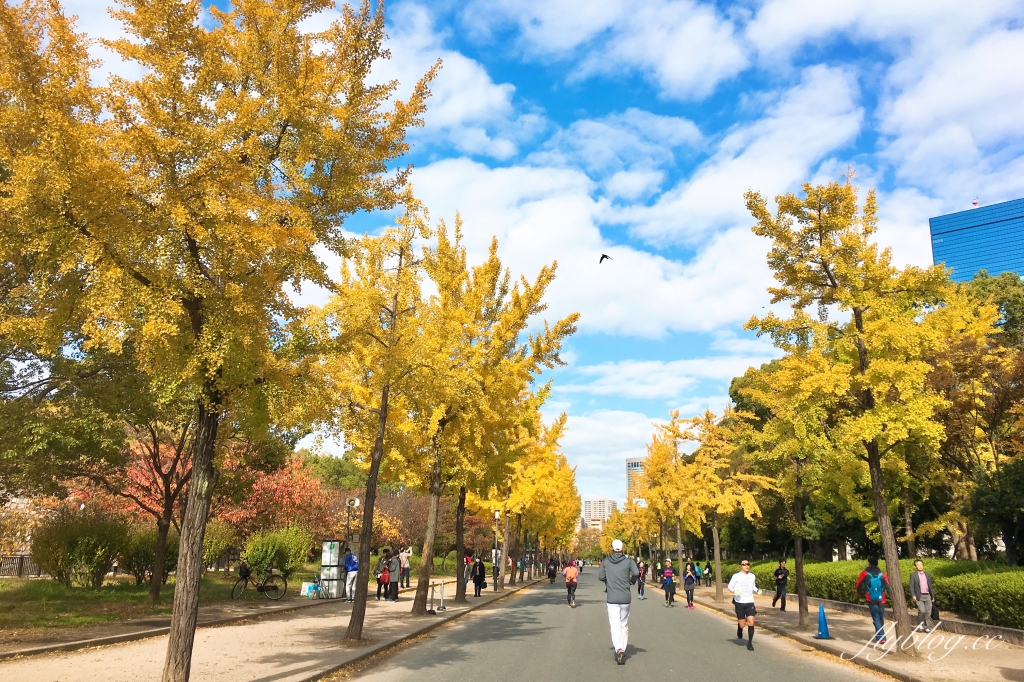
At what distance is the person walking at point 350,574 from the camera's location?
23578 mm

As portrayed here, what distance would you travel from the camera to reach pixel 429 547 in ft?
57.6

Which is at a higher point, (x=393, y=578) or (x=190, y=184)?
(x=190, y=184)

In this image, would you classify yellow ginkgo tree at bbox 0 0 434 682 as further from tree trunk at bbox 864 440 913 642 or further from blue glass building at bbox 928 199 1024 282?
blue glass building at bbox 928 199 1024 282

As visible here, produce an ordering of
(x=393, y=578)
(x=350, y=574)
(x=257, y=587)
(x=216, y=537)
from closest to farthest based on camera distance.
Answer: (x=257, y=587) < (x=393, y=578) < (x=350, y=574) < (x=216, y=537)

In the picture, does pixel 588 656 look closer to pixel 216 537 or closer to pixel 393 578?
pixel 393 578

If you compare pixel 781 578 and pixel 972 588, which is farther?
pixel 781 578

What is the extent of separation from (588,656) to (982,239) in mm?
177635

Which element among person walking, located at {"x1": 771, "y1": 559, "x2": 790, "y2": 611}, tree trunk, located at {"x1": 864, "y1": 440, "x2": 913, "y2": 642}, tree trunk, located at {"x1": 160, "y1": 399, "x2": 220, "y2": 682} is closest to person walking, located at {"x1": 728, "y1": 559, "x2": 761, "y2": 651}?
tree trunk, located at {"x1": 864, "y1": 440, "x2": 913, "y2": 642}

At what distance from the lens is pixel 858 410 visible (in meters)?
14.4

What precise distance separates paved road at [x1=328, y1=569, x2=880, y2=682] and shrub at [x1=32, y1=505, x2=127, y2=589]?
42.1ft

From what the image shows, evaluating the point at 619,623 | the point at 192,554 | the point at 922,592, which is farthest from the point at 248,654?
the point at 922,592

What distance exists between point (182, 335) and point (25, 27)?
5108 mm

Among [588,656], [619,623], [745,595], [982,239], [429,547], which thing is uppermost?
[982,239]

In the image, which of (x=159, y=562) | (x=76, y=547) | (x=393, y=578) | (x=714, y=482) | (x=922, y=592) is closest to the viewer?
(x=922, y=592)
